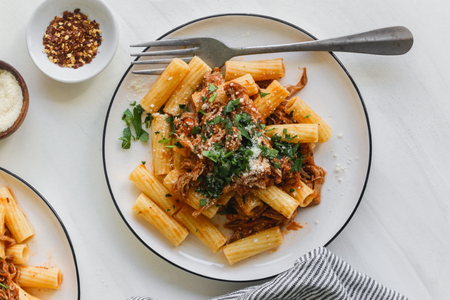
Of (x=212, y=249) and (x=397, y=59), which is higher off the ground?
(x=397, y=59)

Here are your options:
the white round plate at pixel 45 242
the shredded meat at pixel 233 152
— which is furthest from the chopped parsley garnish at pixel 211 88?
the white round plate at pixel 45 242

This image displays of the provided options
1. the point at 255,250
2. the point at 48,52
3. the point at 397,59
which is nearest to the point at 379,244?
the point at 255,250

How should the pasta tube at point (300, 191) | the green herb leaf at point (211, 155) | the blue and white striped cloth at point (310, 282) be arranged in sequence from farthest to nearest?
the pasta tube at point (300, 191) < the blue and white striped cloth at point (310, 282) < the green herb leaf at point (211, 155)

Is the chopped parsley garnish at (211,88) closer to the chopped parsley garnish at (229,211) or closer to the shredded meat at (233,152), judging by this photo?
the shredded meat at (233,152)

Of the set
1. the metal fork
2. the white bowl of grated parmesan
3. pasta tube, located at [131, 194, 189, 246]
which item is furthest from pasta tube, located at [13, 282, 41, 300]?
the metal fork

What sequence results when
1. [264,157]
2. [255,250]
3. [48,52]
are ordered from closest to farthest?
[264,157], [255,250], [48,52]

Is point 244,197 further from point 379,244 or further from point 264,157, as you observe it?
point 379,244

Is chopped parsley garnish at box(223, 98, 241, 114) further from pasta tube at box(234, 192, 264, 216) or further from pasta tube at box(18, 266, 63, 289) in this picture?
pasta tube at box(18, 266, 63, 289)

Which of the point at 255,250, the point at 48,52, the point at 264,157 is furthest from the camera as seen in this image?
the point at 48,52
